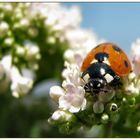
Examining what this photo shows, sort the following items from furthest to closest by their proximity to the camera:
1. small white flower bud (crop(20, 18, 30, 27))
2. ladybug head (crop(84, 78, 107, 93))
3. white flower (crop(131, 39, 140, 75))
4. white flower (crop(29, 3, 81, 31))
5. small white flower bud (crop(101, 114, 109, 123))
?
white flower (crop(29, 3, 81, 31))
small white flower bud (crop(20, 18, 30, 27))
white flower (crop(131, 39, 140, 75))
ladybug head (crop(84, 78, 107, 93))
small white flower bud (crop(101, 114, 109, 123))

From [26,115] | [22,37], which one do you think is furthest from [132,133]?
[26,115]

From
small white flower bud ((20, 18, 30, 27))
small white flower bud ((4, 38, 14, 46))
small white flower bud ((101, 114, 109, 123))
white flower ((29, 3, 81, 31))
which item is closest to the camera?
small white flower bud ((101, 114, 109, 123))

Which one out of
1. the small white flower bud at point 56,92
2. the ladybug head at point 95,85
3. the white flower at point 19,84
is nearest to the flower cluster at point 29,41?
the white flower at point 19,84

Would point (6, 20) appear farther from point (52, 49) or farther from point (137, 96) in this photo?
point (137, 96)

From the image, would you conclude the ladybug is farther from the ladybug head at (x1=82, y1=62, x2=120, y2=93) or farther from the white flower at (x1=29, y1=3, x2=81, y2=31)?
the white flower at (x1=29, y1=3, x2=81, y2=31)

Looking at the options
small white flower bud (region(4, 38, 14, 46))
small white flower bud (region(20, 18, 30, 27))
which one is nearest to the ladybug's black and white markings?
small white flower bud (region(4, 38, 14, 46))

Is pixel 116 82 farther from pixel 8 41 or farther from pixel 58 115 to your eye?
pixel 8 41
